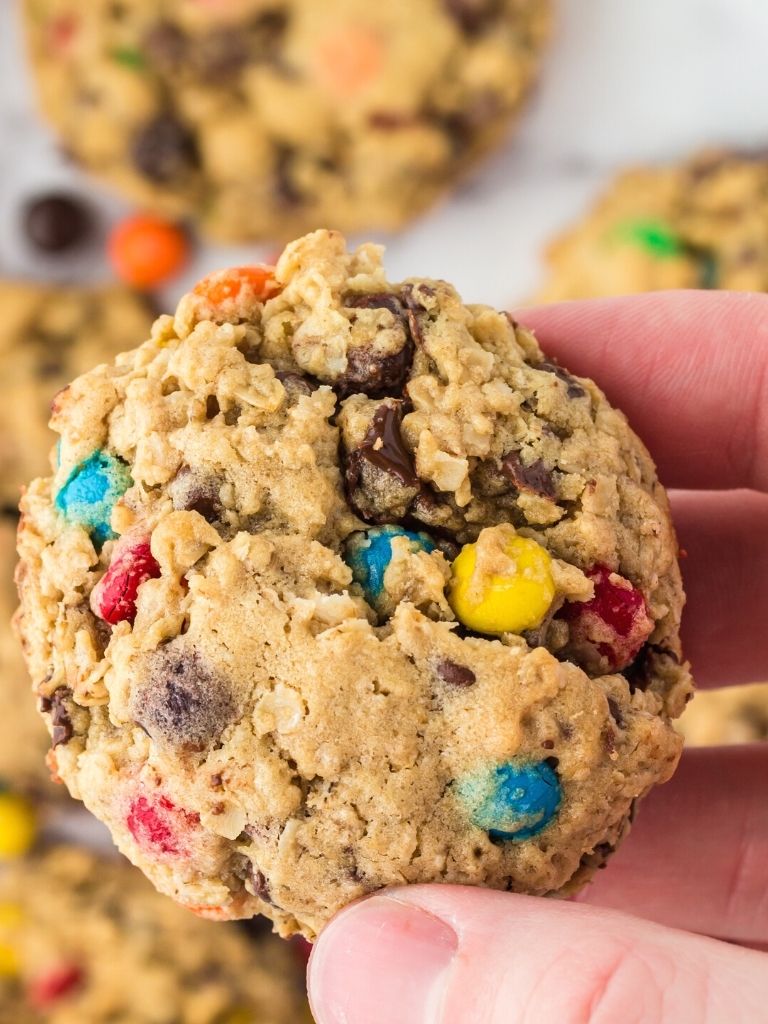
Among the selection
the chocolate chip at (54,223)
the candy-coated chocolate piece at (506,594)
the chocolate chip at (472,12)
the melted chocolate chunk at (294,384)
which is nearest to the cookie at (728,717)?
the candy-coated chocolate piece at (506,594)

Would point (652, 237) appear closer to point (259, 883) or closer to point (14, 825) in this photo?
point (259, 883)

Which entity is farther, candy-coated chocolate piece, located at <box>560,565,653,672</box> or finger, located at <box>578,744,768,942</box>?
finger, located at <box>578,744,768,942</box>

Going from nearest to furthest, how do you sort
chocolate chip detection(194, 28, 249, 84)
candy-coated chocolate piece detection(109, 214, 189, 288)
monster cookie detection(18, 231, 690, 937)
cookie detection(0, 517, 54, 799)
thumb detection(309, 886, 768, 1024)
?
1. thumb detection(309, 886, 768, 1024)
2. monster cookie detection(18, 231, 690, 937)
3. cookie detection(0, 517, 54, 799)
4. chocolate chip detection(194, 28, 249, 84)
5. candy-coated chocolate piece detection(109, 214, 189, 288)

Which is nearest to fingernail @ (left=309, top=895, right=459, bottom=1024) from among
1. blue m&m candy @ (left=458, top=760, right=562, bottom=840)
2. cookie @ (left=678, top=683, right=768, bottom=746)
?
blue m&m candy @ (left=458, top=760, right=562, bottom=840)

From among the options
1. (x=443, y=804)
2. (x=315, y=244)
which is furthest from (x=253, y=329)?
(x=443, y=804)

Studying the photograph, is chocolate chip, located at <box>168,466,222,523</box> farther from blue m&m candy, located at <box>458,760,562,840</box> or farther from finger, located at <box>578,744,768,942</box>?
finger, located at <box>578,744,768,942</box>

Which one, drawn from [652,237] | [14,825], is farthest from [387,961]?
[652,237]

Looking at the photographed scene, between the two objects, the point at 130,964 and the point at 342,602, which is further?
A: the point at 130,964
